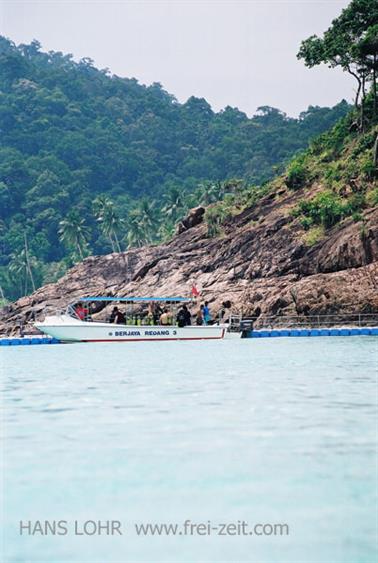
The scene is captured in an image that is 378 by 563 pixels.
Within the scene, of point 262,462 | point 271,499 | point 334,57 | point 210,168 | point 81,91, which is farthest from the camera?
point 81,91

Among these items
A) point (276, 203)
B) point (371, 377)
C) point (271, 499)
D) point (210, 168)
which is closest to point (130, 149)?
point (210, 168)

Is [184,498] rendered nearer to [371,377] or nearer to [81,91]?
[371,377]

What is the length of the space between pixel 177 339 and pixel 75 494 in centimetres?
3232

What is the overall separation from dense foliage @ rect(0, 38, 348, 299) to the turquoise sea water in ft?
257

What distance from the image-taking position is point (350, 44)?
172ft

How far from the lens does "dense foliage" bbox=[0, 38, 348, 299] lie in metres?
104

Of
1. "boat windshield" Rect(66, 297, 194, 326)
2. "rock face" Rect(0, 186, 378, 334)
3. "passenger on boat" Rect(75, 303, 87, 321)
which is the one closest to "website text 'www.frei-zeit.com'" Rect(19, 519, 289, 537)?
"boat windshield" Rect(66, 297, 194, 326)

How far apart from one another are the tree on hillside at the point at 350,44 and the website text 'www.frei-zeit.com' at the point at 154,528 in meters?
47.3

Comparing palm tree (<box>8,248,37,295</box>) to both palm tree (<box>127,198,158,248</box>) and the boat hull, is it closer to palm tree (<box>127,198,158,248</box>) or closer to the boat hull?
palm tree (<box>127,198,158,248</box>)

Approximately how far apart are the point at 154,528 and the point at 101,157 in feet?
421

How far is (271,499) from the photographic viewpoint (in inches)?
292

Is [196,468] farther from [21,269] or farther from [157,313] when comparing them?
[21,269]

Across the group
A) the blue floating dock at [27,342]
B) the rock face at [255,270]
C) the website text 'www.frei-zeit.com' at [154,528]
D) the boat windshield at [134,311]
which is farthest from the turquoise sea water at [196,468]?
the rock face at [255,270]

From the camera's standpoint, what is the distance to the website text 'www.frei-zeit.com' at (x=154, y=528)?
21.9 feet
